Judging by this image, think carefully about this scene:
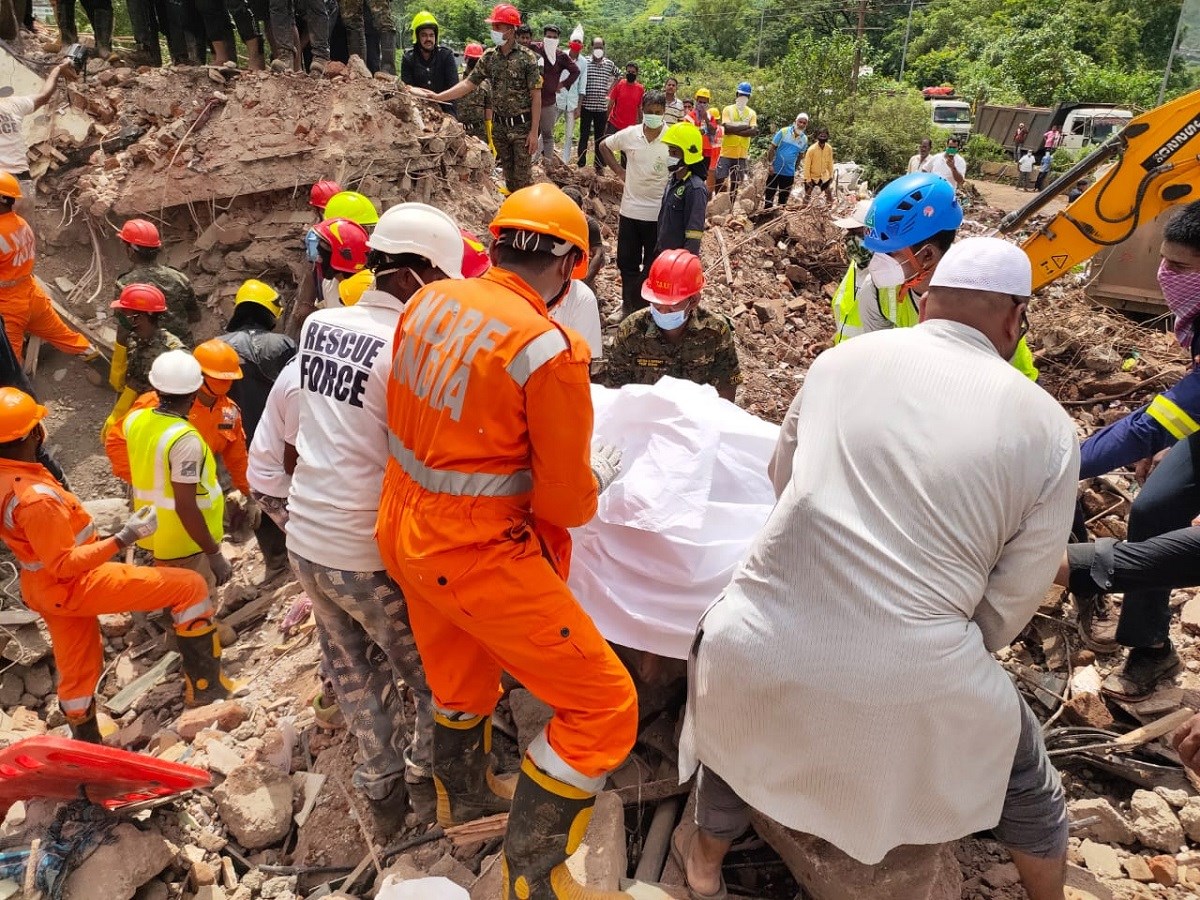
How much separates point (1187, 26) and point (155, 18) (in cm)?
2333

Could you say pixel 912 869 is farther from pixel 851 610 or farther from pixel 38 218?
pixel 38 218

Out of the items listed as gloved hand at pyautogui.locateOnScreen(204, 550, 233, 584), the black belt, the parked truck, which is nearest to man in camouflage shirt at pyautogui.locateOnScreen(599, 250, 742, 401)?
gloved hand at pyautogui.locateOnScreen(204, 550, 233, 584)

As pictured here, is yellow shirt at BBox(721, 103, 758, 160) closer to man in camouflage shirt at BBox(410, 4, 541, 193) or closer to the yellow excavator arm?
man in camouflage shirt at BBox(410, 4, 541, 193)

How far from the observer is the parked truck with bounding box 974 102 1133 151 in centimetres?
2084

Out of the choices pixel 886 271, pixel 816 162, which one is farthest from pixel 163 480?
pixel 816 162

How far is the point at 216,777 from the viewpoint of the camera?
3146mm

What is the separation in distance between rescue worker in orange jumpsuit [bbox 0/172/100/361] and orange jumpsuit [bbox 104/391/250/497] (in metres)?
1.40

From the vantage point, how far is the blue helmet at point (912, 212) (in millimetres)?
Answer: 3100

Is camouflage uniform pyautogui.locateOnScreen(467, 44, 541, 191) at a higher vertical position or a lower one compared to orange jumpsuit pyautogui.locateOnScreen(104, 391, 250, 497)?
higher

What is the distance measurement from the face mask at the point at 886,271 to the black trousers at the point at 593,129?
8.23 meters

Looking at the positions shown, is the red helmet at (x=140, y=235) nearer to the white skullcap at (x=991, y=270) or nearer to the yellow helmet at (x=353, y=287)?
the yellow helmet at (x=353, y=287)

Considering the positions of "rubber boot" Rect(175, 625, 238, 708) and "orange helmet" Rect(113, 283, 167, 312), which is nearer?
"rubber boot" Rect(175, 625, 238, 708)

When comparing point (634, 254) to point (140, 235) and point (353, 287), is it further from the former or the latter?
point (140, 235)

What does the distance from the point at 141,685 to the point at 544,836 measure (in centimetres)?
339
